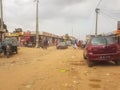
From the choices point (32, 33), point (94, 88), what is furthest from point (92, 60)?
point (32, 33)

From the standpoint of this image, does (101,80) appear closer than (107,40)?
Yes

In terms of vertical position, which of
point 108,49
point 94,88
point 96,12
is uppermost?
point 96,12

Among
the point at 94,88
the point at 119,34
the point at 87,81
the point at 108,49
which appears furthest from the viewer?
the point at 119,34

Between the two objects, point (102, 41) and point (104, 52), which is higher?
point (102, 41)

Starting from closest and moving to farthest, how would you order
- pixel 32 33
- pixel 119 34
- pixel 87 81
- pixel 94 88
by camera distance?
pixel 94 88 < pixel 87 81 < pixel 119 34 < pixel 32 33

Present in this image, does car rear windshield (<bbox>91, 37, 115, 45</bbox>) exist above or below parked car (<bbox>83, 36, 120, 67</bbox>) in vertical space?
above

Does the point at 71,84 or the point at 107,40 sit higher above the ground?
the point at 107,40

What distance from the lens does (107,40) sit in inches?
599

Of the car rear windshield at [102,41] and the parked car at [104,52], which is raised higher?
the car rear windshield at [102,41]

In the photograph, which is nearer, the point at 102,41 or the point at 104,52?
the point at 104,52

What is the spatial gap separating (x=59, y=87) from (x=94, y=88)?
1202 mm

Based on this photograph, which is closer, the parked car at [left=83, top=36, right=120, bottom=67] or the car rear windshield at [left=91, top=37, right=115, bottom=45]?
the parked car at [left=83, top=36, right=120, bottom=67]

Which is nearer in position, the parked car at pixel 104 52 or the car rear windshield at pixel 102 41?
the parked car at pixel 104 52

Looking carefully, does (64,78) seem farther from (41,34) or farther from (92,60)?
(41,34)
